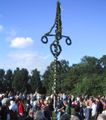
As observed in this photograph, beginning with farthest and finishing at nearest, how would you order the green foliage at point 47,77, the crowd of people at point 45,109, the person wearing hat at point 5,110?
the green foliage at point 47,77 → the crowd of people at point 45,109 → the person wearing hat at point 5,110

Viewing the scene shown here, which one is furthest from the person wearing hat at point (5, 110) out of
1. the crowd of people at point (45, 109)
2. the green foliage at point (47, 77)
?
the green foliage at point (47, 77)

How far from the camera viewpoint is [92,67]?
134m

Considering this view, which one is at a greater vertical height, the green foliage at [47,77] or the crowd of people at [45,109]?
the green foliage at [47,77]

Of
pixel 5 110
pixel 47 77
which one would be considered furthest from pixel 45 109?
pixel 47 77

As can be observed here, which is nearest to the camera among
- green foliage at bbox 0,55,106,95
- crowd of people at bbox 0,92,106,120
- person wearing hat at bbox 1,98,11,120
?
person wearing hat at bbox 1,98,11,120

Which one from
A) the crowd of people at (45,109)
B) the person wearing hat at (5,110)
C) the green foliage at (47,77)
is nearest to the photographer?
the person wearing hat at (5,110)

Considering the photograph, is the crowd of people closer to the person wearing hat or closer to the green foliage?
the person wearing hat

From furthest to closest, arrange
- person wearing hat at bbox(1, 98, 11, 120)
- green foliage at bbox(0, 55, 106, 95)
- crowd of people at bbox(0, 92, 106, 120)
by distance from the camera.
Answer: green foliage at bbox(0, 55, 106, 95) < crowd of people at bbox(0, 92, 106, 120) < person wearing hat at bbox(1, 98, 11, 120)

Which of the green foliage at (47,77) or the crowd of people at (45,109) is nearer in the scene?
the crowd of people at (45,109)

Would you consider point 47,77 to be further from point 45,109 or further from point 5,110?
point 5,110

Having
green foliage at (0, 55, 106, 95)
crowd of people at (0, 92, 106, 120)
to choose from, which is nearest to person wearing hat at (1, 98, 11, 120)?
crowd of people at (0, 92, 106, 120)

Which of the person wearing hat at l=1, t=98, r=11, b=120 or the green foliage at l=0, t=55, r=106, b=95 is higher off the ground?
the green foliage at l=0, t=55, r=106, b=95

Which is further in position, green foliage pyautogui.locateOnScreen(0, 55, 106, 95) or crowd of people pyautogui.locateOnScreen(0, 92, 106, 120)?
green foliage pyautogui.locateOnScreen(0, 55, 106, 95)

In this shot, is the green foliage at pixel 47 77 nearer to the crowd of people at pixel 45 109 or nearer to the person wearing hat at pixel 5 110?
the crowd of people at pixel 45 109
